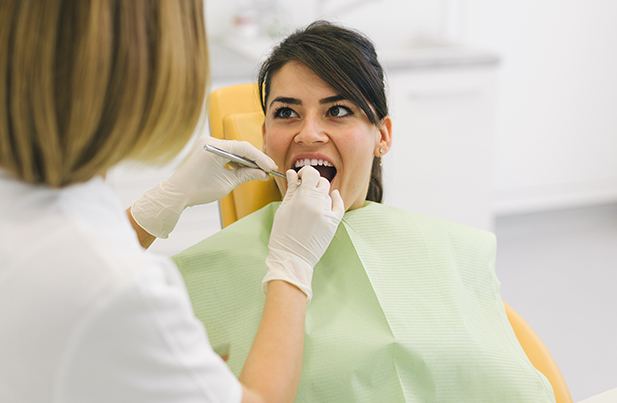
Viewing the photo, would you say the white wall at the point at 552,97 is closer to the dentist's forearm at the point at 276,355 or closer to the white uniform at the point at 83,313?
the dentist's forearm at the point at 276,355

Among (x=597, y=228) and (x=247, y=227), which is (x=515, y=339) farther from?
(x=597, y=228)

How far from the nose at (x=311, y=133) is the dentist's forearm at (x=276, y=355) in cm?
43

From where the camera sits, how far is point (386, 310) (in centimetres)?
140


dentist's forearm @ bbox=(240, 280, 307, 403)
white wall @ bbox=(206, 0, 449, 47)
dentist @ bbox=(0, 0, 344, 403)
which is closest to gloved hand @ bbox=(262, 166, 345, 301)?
dentist's forearm @ bbox=(240, 280, 307, 403)

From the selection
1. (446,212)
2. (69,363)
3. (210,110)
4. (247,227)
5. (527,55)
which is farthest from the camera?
(527,55)

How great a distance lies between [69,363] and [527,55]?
2983 mm

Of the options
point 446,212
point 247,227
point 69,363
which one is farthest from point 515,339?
point 446,212

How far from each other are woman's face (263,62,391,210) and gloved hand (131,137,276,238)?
Result: 0.25 feet

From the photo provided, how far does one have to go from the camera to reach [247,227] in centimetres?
157

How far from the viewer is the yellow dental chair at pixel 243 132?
1.70 metres

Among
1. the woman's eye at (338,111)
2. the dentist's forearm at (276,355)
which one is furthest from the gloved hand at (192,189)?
the dentist's forearm at (276,355)

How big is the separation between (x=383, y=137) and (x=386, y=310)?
1.28ft

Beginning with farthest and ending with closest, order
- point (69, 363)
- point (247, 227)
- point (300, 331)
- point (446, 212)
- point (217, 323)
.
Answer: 1. point (446, 212)
2. point (247, 227)
3. point (217, 323)
4. point (300, 331)
5. point (69, 363)

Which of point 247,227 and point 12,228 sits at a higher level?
point 12,228
